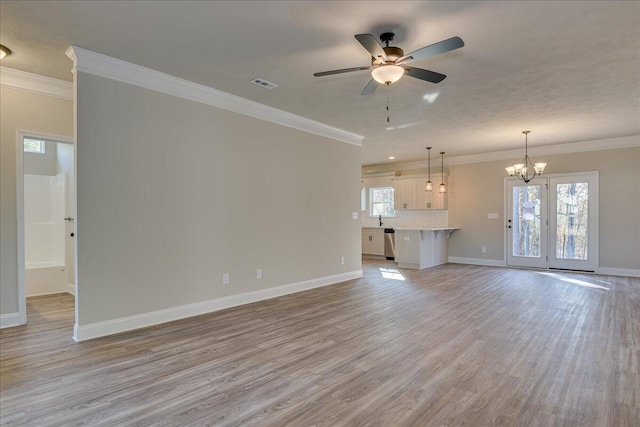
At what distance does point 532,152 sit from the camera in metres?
7.92

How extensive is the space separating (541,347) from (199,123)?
14.4ft

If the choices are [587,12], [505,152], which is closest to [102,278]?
[587,12]

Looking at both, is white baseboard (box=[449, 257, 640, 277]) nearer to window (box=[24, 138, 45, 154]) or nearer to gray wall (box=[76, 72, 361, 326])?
gray wall (box=[76, 72, 361, 326])

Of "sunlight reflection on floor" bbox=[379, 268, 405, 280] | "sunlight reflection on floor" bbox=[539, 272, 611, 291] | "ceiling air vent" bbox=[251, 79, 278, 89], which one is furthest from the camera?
"sunlight reflection on floor" bbox=[379, 268, 405, 280]

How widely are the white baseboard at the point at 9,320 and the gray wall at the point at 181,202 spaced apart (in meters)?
1.20

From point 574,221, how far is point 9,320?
9637 mm

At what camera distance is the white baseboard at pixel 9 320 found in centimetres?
380

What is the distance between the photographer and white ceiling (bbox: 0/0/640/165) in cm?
267

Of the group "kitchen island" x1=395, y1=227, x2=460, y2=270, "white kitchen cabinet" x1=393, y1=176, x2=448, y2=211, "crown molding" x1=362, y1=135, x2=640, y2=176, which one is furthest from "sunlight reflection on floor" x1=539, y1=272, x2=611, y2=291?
"white kitchen cabinet" x1=393, y1=176, x2=448, y2=211

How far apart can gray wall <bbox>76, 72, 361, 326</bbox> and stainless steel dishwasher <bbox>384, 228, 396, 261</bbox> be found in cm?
428

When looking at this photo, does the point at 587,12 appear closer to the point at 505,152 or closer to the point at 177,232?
the point at 177,232

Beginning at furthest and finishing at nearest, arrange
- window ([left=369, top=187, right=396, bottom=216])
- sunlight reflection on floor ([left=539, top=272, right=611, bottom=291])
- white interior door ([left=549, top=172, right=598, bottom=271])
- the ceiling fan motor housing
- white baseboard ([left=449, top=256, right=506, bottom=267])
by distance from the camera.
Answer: window ([left=369, top=187, right=396, bottom=216]), white baseboard ([left=449, top=256, right=506, bottom=267]), white interior door ([left=549, top=172, right=598, bottom=271]), sunlight reflection on floor ([left=539, top=272, right=611, bottom=291]), the ceiling fan motor housing

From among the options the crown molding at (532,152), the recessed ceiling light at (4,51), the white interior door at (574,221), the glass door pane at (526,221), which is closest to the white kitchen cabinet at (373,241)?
the crown molding at (532,152)

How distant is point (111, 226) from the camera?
11.8 feet
